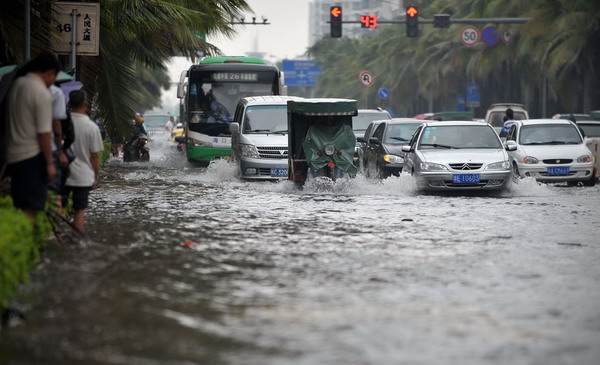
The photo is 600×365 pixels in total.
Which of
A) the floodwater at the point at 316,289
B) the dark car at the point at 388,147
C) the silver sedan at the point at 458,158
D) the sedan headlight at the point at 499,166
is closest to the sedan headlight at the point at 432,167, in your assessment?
the silver sedan at the point at 458,158

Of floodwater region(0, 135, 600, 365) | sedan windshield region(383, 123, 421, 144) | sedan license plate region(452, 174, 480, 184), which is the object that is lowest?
floodwater region(0, 135, 600, 365)

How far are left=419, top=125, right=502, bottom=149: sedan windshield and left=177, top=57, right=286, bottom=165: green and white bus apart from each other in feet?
31.0

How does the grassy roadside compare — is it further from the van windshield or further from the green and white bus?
the green and white bus

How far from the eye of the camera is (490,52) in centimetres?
6031

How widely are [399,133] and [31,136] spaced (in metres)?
17.4

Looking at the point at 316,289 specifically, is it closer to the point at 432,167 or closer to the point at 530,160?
the point at 432,167

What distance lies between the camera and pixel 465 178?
69.3 ft

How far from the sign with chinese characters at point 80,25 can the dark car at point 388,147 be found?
388 inches

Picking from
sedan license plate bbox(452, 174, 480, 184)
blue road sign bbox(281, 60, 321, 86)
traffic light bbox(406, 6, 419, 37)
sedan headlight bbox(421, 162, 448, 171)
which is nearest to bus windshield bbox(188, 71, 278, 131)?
traffic light bbox(406, 6, 419, 37)

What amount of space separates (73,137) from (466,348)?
19.8 feet

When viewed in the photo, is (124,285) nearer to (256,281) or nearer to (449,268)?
(256,281)

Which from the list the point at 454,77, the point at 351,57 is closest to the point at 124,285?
the point at 454,77

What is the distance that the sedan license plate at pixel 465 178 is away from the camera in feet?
69.3

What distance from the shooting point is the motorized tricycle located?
2256 centimetres
